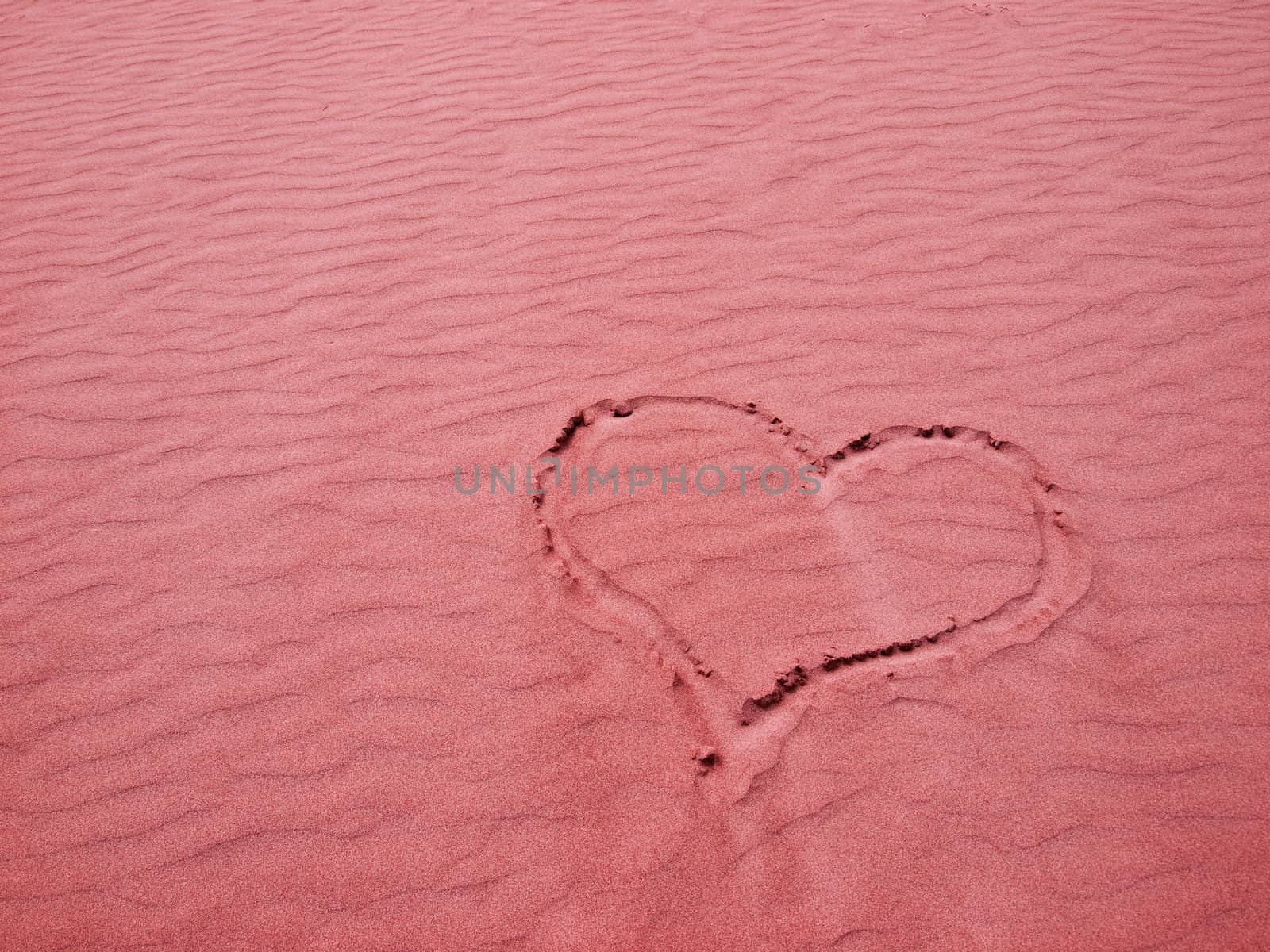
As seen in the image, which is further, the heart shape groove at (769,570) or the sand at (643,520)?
the heart shape groove at (769,570)

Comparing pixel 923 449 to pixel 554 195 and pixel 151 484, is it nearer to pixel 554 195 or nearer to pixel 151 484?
pixel 554 195

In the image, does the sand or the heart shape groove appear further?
the heart shape groove

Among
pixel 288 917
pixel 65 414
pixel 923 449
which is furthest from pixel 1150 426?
pixel 65 414

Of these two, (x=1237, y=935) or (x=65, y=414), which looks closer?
(x=1237, y=935)
